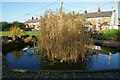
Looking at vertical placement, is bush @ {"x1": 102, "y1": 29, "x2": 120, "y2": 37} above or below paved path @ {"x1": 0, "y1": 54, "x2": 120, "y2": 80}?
above

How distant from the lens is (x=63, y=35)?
20.1 feet

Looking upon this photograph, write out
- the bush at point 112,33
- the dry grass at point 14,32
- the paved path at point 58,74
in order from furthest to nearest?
the bush at point 112,33, the dry grass at point 14,32, the paved path at point 58,74

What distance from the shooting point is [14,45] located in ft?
38.8

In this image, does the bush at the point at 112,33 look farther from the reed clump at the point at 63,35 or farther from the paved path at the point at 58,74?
the paved path at the point at 58,74

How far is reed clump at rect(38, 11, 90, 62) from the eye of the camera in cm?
602

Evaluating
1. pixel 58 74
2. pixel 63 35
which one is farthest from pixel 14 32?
pixel 58 74

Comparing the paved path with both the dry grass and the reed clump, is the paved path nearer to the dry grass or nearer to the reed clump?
the reed clump

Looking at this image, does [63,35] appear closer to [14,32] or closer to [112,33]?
[14,32]

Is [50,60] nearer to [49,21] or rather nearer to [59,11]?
[49,21]

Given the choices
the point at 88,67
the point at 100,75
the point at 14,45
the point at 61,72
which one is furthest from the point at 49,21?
the point at 14,45

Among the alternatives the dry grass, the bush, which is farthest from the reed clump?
the bush

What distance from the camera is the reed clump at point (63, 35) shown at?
6020mm

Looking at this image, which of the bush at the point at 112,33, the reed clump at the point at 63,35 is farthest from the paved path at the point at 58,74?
the bush at the point at 112,33

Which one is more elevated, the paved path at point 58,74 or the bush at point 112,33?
the bush at point 112,33
